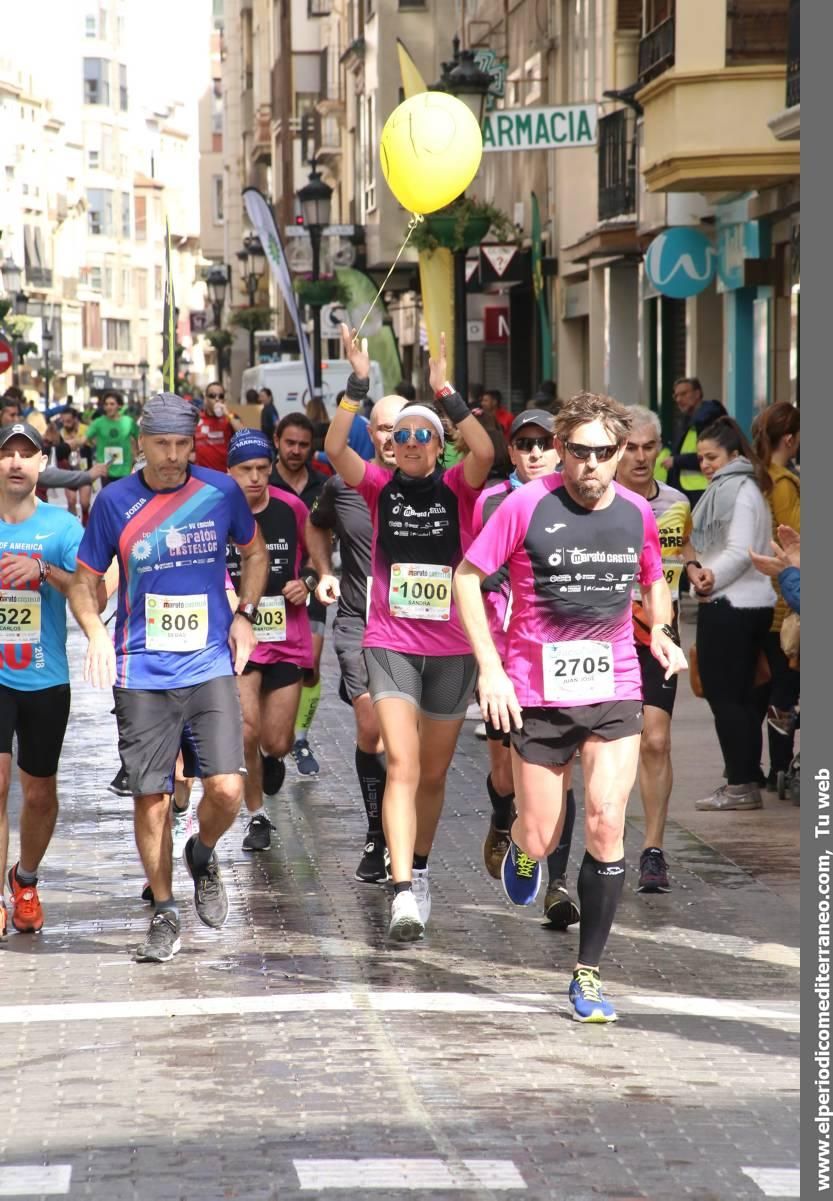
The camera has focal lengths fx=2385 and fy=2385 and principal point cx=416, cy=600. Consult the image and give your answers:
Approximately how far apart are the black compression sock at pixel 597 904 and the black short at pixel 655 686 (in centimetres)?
209

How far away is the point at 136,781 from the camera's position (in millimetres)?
8414

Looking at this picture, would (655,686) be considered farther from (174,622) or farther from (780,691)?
(780,691)

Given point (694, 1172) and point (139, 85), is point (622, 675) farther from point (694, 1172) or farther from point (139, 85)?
point (139, 85)

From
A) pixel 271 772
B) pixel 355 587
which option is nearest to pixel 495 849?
pixel 355 587

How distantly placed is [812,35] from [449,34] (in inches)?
1620

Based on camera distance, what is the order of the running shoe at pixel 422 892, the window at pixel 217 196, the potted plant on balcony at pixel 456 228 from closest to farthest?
the running shoe at pixel 422 892, the potted plant on balcony at pixel 456 228, the window at pixel 217 196

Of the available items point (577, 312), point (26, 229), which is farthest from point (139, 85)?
point (577, 312)

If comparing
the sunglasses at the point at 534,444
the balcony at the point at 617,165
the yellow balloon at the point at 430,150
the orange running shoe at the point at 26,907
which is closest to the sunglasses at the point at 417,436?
the sunglasses at the point at 534,444

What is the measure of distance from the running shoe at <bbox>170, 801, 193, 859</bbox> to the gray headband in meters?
3.01

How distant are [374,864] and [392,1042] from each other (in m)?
2.80

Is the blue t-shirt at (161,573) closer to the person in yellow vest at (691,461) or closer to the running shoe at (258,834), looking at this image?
the running shoe at (258,834)

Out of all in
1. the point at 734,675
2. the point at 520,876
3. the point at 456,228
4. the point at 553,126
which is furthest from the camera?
the point at 553,126

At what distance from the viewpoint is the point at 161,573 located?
840 cm

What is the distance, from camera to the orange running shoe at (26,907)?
901 centimetres
